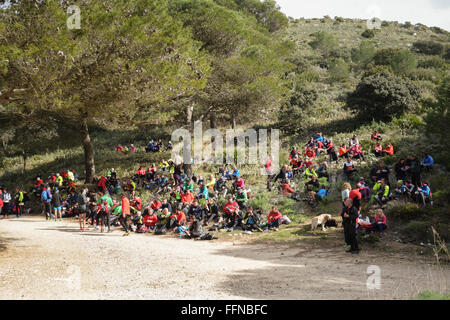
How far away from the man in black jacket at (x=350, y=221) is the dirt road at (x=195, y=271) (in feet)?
0.93

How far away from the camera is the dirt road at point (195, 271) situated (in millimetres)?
6281

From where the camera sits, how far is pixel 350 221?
9.55 m

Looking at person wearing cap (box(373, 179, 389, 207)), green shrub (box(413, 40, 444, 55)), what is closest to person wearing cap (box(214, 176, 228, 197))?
person wearing cap (box(373, 179, 389, 207))

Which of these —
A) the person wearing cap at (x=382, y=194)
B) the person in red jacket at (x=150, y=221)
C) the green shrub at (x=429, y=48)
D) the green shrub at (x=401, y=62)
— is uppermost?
the green shrub at (x=429, y=48)

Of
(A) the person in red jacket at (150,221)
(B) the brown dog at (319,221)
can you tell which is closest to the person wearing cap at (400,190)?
(B) the brown dog at (319,221)

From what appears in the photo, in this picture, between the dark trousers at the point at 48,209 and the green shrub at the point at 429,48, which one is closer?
the dark trousers at the point at 48,209

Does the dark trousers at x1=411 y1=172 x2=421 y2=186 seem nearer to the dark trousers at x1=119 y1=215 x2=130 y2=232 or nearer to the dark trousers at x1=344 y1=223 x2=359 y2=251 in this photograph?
the dark trousers at x1=344 y1=223 x2=359 y2=251

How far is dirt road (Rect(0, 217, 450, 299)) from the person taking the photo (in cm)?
628

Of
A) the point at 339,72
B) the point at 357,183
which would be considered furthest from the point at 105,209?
the point at 339,72

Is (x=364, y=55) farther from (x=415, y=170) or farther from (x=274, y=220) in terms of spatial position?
(x=274, y=220)

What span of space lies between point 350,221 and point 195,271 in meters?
4.37

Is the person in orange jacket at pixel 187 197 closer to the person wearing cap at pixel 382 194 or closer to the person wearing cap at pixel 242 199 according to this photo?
the person wearing cap at pixel 242 199
